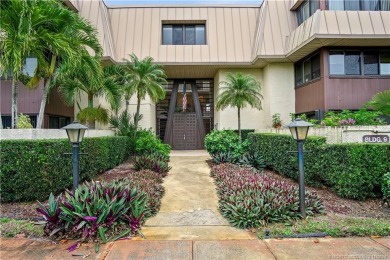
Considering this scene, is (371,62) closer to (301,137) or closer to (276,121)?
(276,121)

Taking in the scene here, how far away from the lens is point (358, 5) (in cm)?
1075

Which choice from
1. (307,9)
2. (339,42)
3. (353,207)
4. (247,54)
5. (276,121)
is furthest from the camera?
(247,54)

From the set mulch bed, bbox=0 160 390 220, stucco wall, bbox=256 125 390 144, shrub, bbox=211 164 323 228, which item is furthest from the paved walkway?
stucco wall, bbox=256 125 390 144

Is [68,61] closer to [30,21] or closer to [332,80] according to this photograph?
[30,21]

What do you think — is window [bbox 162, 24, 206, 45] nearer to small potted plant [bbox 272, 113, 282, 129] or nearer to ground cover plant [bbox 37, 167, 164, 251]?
small potted plant [bbox 272, 113, 282, 129]

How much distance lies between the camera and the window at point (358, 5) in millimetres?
10642

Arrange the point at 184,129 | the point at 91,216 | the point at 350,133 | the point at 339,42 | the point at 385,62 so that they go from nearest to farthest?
the point at 91,216 → the point at 350,133 → the point at 339,42 → the point at 385,62 → the point at 184,129

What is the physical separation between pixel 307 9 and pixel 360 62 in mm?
3464

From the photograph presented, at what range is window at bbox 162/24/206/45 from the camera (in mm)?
15091

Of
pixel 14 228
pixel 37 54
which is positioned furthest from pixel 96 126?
pixel 14 228

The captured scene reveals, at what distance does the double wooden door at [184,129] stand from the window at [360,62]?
27.6 ft

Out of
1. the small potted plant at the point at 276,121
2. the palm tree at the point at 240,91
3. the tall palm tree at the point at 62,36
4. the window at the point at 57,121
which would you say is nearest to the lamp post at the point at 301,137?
the tall palm tree at the point at 62,36

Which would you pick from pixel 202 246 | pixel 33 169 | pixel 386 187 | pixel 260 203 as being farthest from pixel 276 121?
pixel 33 169

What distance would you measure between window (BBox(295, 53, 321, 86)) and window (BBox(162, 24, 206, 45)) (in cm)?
535
